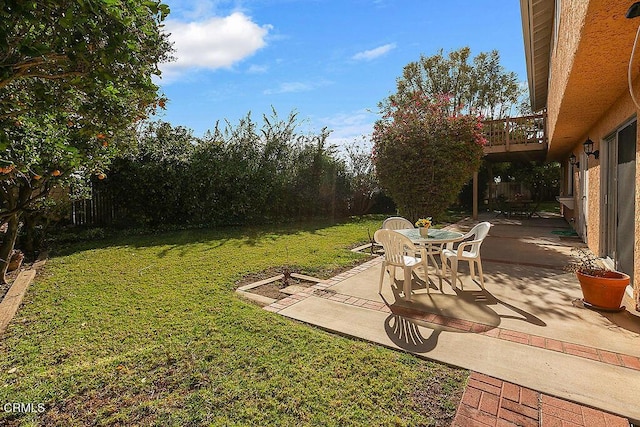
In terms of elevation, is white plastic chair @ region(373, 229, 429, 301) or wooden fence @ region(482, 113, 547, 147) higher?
wooden fence @ region(482, 113, 547, 147)

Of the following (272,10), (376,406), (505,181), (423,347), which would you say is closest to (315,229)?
(272,10)

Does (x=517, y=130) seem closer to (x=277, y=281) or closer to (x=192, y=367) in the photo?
(x=277, y=281)

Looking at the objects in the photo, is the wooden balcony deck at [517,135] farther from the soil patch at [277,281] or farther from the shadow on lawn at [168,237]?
the soil patch at [277,281]

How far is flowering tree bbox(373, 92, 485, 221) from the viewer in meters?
8.35

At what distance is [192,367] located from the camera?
2.69 m

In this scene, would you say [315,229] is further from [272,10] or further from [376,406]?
[376,406]

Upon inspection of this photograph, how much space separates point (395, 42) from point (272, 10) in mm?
4920

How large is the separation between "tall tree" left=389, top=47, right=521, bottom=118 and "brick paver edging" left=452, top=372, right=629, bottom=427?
21.3 metres

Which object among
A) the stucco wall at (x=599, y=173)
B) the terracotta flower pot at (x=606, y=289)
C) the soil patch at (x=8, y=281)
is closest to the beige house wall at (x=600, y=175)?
the stucco wall at (x=599, y=173)

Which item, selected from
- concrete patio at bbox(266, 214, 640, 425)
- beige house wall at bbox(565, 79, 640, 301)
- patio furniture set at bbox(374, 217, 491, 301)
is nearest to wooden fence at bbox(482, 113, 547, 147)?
beige house wall at bbox(565, 79, 640, 301)

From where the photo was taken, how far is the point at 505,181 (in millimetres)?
23203

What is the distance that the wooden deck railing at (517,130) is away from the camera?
13259 mm

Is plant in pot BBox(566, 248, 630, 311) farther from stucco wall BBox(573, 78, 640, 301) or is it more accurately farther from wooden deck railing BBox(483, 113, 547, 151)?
wooden deck railing BBox(483, 113, 547, 151)

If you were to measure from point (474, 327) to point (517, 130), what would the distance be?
13385 millimetres
